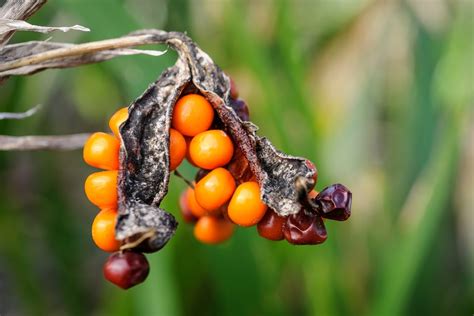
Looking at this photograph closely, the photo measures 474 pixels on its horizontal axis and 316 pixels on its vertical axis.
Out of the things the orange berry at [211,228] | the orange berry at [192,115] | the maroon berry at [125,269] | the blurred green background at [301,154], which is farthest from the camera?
the blurred green background at [301,154]

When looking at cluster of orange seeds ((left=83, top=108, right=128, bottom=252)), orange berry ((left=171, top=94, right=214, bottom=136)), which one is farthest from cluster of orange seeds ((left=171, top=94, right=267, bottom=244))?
cluster of orange seeds ((left=83, top=108, right=128, bottom=252))

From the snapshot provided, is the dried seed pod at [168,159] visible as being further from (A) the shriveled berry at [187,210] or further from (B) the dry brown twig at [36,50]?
(A) the shriveled berry at [187,210]

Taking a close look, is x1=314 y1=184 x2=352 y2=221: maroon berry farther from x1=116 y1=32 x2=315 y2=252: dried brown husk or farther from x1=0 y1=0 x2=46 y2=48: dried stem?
x1=0 y1=0 x2=46 y2=48: dried stem

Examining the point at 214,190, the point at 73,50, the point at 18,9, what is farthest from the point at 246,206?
the point at 18,9

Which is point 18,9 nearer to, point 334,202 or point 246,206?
point 246,206

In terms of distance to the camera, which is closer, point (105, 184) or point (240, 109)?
point (105, 184)

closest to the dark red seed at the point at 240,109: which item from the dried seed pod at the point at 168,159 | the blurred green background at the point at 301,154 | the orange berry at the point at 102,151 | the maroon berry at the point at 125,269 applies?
the dried seed pod at the point at 168,159
